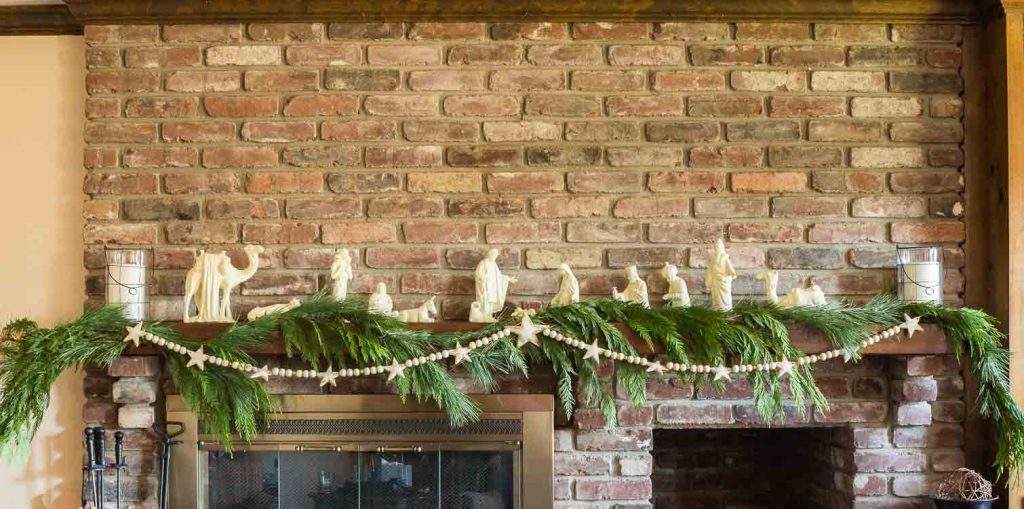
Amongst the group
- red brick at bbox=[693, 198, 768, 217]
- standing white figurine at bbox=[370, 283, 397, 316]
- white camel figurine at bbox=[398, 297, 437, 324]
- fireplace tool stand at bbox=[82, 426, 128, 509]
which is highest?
red brick at bbox=[693, 198, 768, 217]

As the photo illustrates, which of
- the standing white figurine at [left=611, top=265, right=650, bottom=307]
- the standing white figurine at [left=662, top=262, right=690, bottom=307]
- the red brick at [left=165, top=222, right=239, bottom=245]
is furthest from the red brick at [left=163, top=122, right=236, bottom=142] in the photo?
the standing white figurine at [left=662, top=262, right=690, bottom=307]

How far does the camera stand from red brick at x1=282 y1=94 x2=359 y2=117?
8.64 feet

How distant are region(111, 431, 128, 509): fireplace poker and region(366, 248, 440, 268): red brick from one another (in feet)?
2.69

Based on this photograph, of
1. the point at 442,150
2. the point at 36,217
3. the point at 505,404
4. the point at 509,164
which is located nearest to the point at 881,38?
the point at 509,164

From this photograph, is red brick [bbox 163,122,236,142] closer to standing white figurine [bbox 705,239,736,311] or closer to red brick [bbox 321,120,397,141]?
red brick [bbox 321,120,397,141]

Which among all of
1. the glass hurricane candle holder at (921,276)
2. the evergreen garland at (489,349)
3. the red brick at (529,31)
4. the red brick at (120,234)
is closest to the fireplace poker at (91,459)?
the evergreen garland at (489,349)

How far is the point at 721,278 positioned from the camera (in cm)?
249

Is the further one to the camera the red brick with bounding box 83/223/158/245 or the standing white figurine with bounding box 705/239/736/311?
the red brick with bounding box 83/223/158/245

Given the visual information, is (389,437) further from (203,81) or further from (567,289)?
(203,81)

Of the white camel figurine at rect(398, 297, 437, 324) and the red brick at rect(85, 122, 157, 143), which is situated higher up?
the red brick at rect(85, 122, 157, 143)

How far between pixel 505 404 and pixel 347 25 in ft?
3.94

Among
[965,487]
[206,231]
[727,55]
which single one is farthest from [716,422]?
[206,231]

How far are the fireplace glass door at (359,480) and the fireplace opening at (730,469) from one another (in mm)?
701

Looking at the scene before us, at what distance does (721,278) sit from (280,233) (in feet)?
4.16
